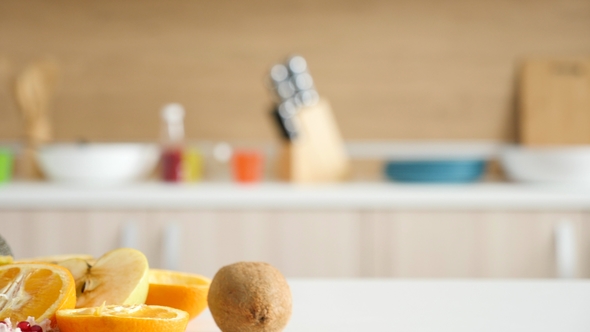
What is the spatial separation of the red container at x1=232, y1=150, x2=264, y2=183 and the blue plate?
1.48 ft

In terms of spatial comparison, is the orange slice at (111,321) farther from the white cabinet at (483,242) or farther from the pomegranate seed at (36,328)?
the white cabinet at (483,242)

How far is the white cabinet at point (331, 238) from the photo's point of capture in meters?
1.48

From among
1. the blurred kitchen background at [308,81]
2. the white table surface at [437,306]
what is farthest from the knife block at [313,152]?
the white table surface at [437,306]

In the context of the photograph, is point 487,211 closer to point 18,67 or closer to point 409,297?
point 409,297

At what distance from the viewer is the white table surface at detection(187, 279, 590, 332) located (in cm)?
54

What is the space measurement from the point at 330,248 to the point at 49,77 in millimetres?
1140

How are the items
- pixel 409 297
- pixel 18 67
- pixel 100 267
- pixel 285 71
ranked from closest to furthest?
pixel 100 267 → pixel 409 297 → pixel 285 71 → pixel 18 67

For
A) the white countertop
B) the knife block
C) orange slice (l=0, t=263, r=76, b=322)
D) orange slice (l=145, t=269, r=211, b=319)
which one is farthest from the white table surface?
the knife block

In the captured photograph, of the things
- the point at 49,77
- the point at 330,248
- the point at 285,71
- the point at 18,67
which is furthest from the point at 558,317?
the point at 18,67

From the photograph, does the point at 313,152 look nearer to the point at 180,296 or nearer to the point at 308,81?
the point at 308,81

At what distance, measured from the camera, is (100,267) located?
1.66 ft

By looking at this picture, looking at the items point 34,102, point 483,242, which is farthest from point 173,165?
point 483,242

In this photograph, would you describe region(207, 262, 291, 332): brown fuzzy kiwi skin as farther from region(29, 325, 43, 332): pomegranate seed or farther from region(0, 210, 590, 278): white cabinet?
region(0, 210, 590, 278): white cabinet

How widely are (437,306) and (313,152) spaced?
3.99ft
